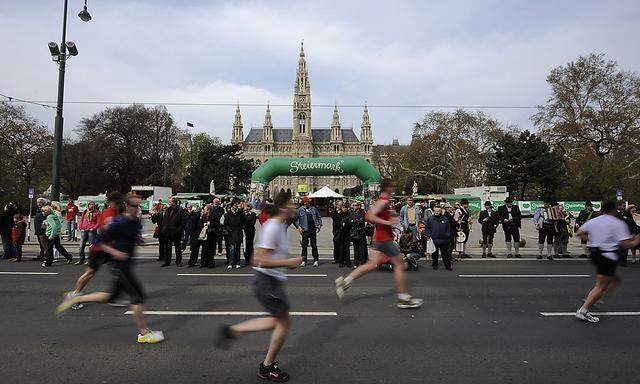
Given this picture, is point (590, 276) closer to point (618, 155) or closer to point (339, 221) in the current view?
point (339, 221)

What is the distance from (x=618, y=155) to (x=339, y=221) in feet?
137

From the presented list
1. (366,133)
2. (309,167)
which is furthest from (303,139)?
(309,167)

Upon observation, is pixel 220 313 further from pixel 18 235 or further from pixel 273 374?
pixel 18 235

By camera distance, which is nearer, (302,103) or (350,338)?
(350,338)

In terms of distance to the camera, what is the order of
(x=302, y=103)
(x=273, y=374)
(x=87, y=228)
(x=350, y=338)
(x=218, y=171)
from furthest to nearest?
(x=302, y=103) → (x=218, y=171) → (x=87, y=228) → (x=350, y=338) → (x=273, y=374)

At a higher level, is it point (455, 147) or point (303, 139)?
point (303, 139)

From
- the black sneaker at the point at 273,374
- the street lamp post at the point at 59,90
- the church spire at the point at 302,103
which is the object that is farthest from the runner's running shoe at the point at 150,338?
the church spire at the point at 302,103

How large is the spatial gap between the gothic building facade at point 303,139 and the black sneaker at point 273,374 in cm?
14076

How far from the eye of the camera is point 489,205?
14.2 meters

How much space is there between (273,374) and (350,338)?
1624 millimetres

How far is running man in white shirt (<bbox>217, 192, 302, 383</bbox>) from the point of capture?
4.31m

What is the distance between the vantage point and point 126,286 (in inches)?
217

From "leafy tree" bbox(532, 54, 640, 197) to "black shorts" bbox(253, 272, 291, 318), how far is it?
43742mm

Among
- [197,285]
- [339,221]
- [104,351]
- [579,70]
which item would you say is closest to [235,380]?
[104,351]
